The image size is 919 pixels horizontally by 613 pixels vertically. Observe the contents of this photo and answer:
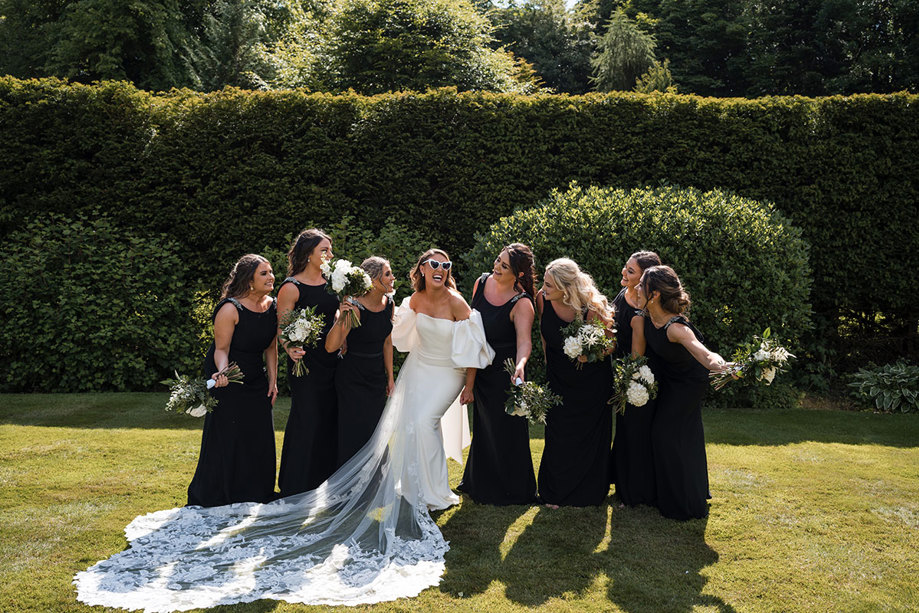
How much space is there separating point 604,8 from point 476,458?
29.0 meters

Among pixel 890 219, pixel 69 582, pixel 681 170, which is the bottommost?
pixel 69 582

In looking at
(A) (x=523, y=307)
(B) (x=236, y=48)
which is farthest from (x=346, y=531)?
(B) (x=236, y=48)

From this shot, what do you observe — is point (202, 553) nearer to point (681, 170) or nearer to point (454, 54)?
point (681, 170)

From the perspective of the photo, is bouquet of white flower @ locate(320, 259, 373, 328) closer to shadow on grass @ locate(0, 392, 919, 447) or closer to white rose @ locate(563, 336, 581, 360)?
white rose @ locate(563, 336, 581, 360)

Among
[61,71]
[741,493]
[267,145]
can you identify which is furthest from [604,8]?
[741,493]

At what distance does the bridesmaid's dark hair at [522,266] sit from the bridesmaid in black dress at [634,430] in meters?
0.82

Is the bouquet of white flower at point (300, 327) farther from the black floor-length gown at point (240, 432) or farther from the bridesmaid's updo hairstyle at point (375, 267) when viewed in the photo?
the bridesmaid's updo hairstyle at point (375, 267)

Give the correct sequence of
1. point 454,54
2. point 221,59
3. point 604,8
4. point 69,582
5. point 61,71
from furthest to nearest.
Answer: point 604,8 < point 221,59 < point 61,71 < point 454,54 < point 69,582

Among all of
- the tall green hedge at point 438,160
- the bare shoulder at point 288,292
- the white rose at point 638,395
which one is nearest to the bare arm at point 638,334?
the white rose at point 638,395

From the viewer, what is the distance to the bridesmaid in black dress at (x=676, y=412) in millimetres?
5883

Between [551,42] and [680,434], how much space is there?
27.4 m

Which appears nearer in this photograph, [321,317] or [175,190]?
[321,317]

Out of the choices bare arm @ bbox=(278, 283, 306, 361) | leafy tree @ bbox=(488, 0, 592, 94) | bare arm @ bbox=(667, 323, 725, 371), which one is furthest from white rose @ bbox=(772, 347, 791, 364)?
leafy tree @ bbox=(488, 0, 592, 94)

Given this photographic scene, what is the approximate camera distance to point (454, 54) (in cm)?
1792
